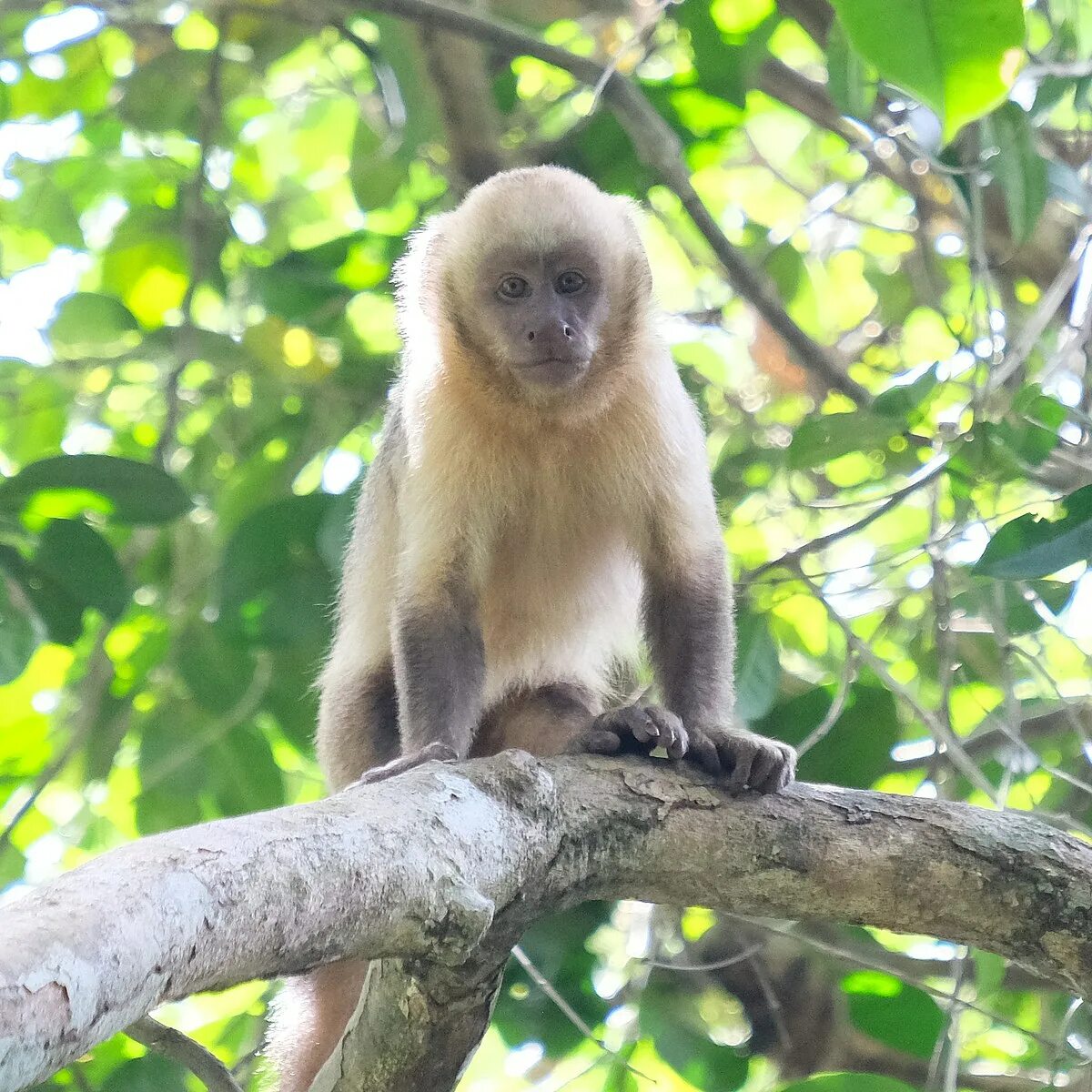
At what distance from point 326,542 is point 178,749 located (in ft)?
2.32

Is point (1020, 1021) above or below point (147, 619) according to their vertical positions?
below

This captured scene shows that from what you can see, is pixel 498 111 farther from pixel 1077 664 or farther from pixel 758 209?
pixel 1077 664

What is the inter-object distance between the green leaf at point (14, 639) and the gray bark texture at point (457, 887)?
126cm

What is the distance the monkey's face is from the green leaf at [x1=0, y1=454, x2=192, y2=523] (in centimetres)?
77

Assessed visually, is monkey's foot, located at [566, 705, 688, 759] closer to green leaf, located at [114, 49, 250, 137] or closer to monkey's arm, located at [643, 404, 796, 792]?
monkey's arm, located at [643, 404, 796, 792]

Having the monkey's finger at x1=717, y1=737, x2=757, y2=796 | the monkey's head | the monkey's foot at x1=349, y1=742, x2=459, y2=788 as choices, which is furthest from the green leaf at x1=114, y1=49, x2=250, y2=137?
the monkey's finger at x1=717, y1=737, x2=757, y2=796

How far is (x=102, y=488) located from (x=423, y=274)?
87cm

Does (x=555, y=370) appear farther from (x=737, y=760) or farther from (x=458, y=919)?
(x=458, y=919)

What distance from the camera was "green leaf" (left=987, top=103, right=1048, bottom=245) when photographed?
318cm

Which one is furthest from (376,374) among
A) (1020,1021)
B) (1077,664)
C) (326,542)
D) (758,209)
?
(1020,1021)

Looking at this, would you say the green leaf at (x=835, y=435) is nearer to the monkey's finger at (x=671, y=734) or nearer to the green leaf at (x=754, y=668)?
the green leaf at (x=754, y=668)

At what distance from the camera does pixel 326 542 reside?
3.48 meters

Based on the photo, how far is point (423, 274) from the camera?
322 cm

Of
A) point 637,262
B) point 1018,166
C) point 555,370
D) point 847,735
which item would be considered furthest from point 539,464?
point 1018,166
